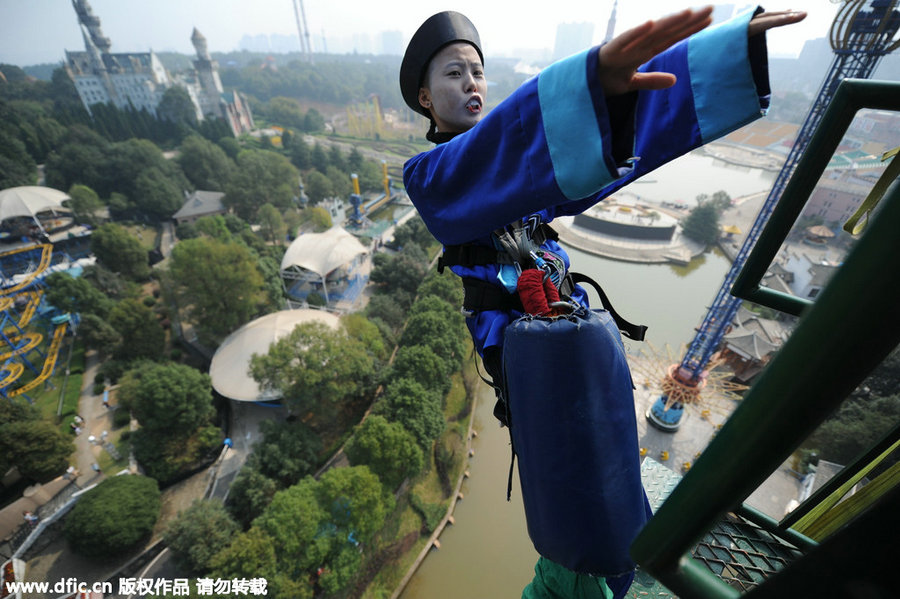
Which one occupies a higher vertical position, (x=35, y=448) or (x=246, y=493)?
(x=35, y=448)

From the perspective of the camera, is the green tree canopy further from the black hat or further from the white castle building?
the black hat

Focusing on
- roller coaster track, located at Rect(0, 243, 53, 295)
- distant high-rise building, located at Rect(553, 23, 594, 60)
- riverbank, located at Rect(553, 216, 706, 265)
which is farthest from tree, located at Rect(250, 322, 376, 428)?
distant high-rise building, located at Rect(553, 23, 594, 60)

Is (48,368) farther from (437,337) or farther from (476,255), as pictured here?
(476,255)

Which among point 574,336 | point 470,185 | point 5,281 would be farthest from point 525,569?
point 5,281

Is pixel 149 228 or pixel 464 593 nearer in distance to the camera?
pixel 464 593

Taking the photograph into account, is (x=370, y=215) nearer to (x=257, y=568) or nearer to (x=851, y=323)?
(x=257, y=568)

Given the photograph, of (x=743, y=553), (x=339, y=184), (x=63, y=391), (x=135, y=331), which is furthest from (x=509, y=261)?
(x=339, y=184)

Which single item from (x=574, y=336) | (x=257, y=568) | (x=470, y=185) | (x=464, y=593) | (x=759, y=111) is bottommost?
(x=464, y=593)
